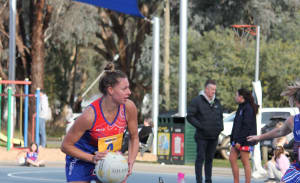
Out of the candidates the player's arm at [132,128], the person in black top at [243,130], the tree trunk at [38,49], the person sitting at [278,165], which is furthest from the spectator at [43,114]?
the player's arm at [132,128]

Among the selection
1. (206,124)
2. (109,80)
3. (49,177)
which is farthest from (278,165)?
(109,80)

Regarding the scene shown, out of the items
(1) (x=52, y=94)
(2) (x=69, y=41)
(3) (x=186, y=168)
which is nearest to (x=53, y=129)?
(1) (x=52, y=94)

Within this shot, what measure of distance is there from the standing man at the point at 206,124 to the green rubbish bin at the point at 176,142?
8.19 meters

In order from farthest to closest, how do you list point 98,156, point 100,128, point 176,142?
1. point 176,142
2. point 100,128
3. point 98,156

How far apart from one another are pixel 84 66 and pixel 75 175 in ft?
153

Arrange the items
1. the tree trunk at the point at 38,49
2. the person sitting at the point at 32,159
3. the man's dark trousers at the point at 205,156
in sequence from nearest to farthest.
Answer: the man's dark trousers at the point at 205,156, the person sitting at the point at 32,159, the tree trunk at the point at 38,49

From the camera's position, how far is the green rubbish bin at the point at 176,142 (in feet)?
73.2

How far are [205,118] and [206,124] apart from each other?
0.37ft

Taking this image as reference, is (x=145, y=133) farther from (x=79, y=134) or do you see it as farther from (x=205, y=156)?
(x=79, y=134)

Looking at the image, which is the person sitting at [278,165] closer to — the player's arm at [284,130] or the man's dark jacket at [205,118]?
the man's dark jacket at [205,118]

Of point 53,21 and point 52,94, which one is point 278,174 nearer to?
point 53,21

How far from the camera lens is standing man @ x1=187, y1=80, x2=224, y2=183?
13.9 metres

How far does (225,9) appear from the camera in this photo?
41219mm

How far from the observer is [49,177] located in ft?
56.2
